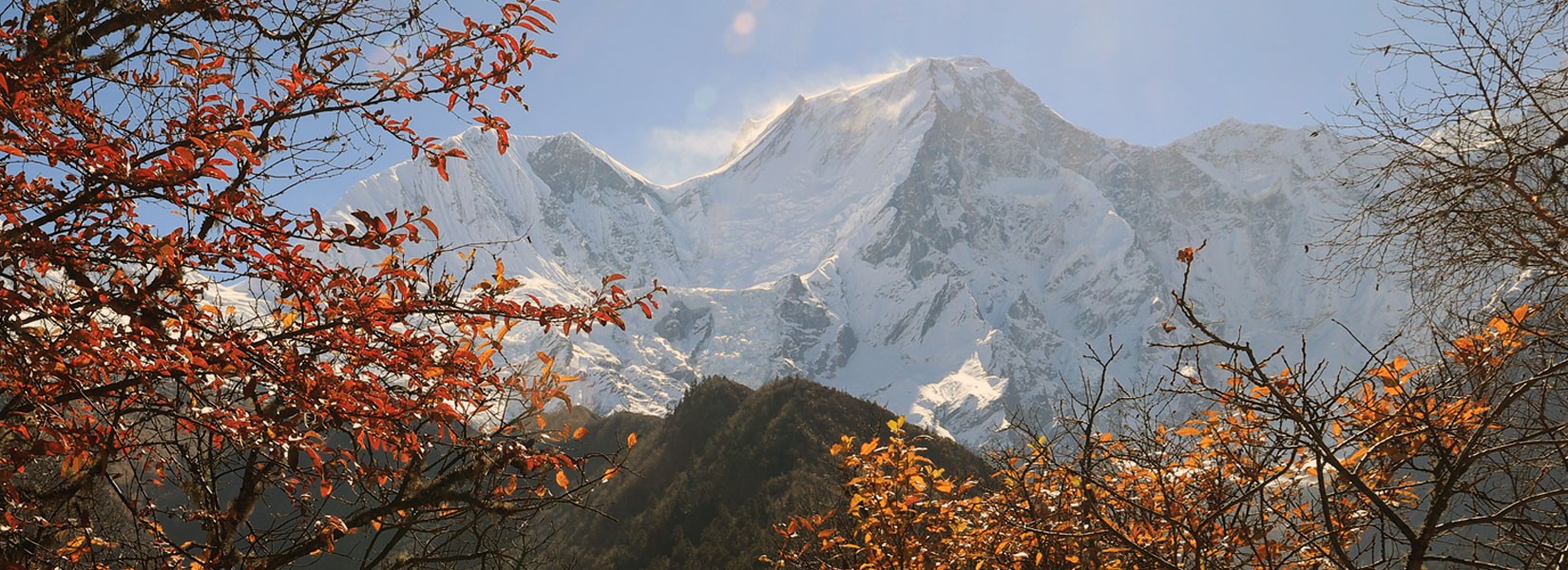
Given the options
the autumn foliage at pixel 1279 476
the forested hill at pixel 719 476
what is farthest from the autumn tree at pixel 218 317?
the forested hill at pixel 719 476

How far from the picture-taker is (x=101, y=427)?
10.1 feet

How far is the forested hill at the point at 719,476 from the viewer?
104 feet

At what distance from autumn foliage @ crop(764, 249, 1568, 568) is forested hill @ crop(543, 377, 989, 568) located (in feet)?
77.1

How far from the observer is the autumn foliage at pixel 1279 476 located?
8.86ft

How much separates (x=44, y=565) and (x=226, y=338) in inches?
40.9

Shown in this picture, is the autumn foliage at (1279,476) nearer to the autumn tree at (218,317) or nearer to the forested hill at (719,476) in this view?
the autumn tree at (218,317)

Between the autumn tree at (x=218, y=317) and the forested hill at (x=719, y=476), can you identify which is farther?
the forested hill at (x=719, y=476)

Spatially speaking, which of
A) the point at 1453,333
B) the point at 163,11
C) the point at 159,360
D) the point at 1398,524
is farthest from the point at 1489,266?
the point at 163,11

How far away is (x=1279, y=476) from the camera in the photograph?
10.0 ft

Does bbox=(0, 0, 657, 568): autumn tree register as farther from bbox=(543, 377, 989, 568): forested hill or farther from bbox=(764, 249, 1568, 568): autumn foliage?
bbox=(543, 377, 989, 568): forested hill

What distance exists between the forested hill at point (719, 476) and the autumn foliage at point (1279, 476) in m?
23.5

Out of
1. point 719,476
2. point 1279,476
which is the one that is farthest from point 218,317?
point 719,476

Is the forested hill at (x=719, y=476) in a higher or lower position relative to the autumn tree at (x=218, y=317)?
higher

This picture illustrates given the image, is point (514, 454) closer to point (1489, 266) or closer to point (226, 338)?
point (226, 338)
